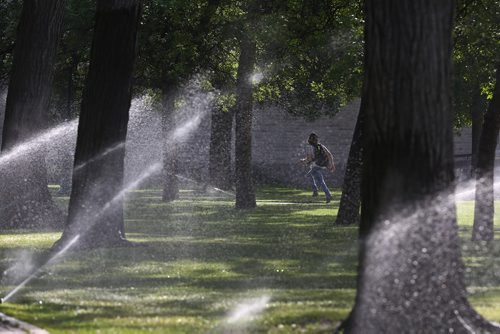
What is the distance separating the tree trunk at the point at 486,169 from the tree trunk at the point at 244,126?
389 inches

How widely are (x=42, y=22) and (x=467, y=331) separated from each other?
48.9 ft

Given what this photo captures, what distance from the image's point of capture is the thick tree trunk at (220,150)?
4009 cm

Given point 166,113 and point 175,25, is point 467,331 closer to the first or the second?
point 175,25

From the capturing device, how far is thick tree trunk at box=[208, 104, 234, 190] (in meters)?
40.1

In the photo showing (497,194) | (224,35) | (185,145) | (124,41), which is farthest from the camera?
(185,145)

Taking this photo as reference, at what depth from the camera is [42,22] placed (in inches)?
890

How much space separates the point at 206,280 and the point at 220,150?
1036 inches

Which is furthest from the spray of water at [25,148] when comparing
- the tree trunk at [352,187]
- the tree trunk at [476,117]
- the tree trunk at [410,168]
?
the tree trunk at [476,117]

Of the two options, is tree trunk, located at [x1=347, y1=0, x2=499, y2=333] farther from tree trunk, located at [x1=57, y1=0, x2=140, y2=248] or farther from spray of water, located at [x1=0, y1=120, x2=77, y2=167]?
spray of water, located at [x1=0, y1=120, x2=77, y2=167]

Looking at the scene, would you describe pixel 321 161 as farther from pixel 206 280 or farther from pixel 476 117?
pixel 206 280

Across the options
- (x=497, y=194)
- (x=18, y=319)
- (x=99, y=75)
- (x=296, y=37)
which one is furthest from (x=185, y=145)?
(x=18, y=319)

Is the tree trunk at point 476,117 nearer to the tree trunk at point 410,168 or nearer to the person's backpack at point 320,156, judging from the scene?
the person's backpack at point 320,156

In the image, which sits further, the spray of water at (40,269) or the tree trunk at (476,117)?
the tree trunk at (476,117)

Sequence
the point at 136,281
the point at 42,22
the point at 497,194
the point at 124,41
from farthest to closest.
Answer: the point at 497,194
the point at 42,22
the point at 124,41
the point at 136,281
